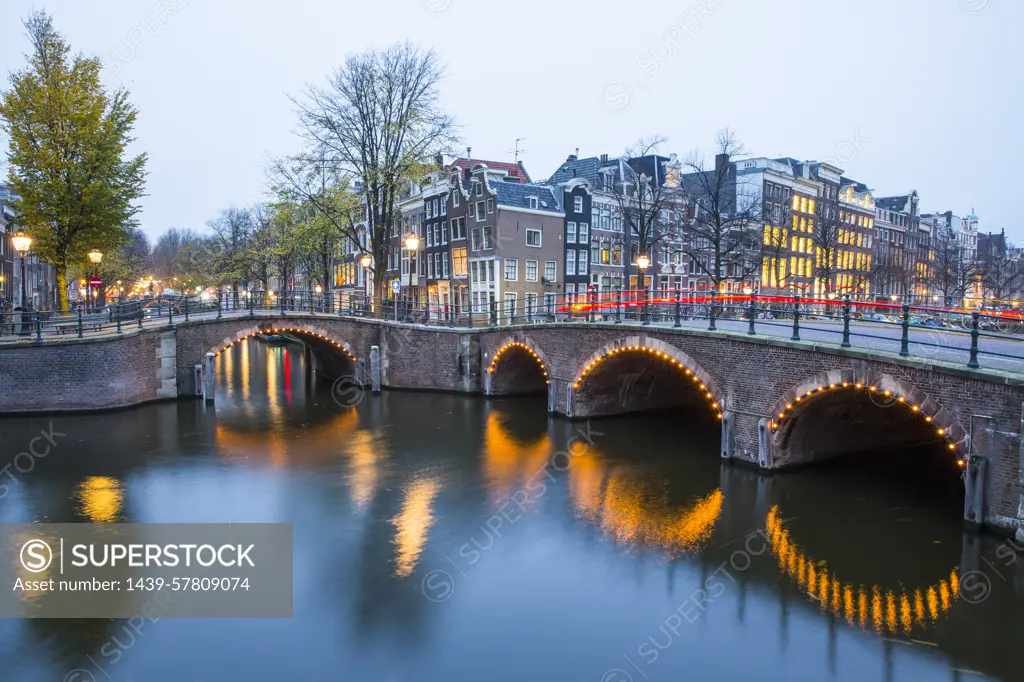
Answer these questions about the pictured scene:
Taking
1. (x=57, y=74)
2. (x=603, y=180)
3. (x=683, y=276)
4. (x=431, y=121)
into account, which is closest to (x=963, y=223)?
Answer: (x=683, y=276)

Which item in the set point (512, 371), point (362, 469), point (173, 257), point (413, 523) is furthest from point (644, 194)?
point (173, 257)

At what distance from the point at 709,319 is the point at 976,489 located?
9551mm

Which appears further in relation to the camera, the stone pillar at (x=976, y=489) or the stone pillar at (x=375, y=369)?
the stone pillar at (x=375, y=369)

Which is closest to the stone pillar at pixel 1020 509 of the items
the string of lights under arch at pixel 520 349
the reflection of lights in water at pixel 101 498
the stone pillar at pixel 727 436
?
the stone pillar at pixel 727 436

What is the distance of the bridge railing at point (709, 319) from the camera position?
13898mm

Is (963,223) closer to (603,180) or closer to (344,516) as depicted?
(603,180)

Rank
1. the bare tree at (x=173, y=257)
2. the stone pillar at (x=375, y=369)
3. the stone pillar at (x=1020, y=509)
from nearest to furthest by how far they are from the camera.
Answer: the stone pillar at (x=1020, y=509) → the stone pillar at (x=375, y=369) → the bare tree at (x=173, y=257)

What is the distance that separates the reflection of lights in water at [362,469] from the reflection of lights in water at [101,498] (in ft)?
15.5

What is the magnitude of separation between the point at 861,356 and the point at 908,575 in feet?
14.4

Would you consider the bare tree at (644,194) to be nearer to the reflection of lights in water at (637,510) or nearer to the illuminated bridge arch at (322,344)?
the illuminated bridge arch at (322,344)

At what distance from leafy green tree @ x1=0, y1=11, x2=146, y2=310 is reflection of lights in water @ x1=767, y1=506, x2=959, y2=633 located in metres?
28.0

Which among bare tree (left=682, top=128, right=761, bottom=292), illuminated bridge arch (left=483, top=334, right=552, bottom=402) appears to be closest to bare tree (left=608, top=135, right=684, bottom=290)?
bare tree (left=682, top=128, right=761, bottom=292)

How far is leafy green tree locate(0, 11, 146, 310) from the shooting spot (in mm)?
26828

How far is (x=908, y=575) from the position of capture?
11367 millimetres
